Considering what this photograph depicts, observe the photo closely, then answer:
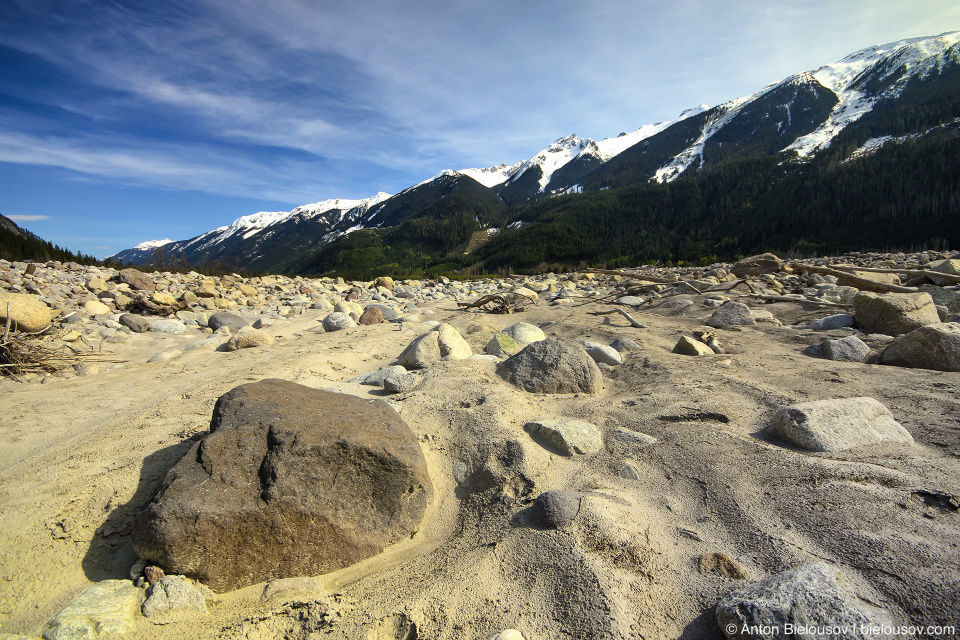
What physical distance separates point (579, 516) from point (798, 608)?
2.62 ft

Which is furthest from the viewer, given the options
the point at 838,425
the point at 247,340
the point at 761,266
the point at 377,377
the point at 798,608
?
the point at 761,266

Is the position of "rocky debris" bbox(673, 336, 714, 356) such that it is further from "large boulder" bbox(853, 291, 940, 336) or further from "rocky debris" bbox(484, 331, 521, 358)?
"large boulder" bbox(853, 291, 940, 336)

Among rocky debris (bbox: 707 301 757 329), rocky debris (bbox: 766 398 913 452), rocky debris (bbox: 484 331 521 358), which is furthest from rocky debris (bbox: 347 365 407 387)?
rocky debris (bbox: 707 301 757 329)

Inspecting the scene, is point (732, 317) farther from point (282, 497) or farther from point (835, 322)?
point (282, 497)

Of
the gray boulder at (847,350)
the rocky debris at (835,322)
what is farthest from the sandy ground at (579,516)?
the rocky debris at (835,322)

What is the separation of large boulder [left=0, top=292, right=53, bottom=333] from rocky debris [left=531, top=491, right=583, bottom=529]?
6203 mm

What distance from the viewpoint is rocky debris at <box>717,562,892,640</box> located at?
3.68 ft

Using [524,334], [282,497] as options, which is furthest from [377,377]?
[524,334]

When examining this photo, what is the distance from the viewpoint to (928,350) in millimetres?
3068

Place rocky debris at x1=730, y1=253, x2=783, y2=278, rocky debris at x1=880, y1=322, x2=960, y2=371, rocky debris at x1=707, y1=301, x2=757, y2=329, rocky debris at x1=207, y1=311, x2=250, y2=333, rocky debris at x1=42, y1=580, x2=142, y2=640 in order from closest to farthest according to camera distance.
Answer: rocky debris at x1=42, y1=580, x2=142, y2=640 < rocky debris at x1=880, y1=322, x2=960, y2=371 < rocky debris at x1=707, y1=301, x2=757, y2=329 < rocky debris at x1=207, y1=311, x2=250, y2=333 < rocky debris at x1=730, y1=253, x2=783, y2=278

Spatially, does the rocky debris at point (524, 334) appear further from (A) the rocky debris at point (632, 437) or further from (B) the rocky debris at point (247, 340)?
(B) the rocky debris at point (247, 340)

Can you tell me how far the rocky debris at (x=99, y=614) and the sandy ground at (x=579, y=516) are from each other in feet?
0.24

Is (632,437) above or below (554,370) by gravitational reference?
below

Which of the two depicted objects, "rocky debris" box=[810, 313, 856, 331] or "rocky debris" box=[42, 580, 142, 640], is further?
"rocky debris" box=[810, 313, 856, 331]
